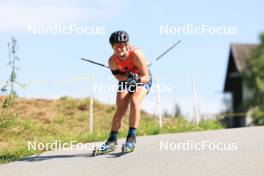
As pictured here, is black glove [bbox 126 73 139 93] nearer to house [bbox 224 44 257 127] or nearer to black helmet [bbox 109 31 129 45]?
black helmet [bbox 109 31 129 45]

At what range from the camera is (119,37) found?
1057 cm

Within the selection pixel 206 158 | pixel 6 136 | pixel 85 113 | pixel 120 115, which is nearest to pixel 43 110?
pixel 85 113

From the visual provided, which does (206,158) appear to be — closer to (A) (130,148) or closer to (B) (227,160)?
(B) (227,160)

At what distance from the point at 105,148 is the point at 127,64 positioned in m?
1.32

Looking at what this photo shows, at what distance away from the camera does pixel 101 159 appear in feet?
34.6

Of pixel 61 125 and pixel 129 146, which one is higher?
pixel 61 125

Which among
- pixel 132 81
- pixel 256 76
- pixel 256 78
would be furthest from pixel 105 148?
pixel 256 76

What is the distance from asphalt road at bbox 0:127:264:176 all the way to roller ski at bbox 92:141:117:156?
108 millimetres

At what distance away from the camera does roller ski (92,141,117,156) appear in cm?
1091

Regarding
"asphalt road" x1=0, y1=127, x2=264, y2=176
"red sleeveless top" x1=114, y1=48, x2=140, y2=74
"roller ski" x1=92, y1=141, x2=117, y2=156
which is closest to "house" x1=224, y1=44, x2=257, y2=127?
"asphalt road" x1=0, y1=127, x2=264, y2=176

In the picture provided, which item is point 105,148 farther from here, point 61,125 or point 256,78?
point 256,78

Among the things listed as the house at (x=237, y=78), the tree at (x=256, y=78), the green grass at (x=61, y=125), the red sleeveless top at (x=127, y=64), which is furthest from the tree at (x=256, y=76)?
the red sleeveless top at (x=127, y=64)

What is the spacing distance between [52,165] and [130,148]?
47.2 inches

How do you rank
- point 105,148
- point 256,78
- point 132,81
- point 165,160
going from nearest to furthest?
point 165,160
point 132,81
point 105,148
point 256,78
